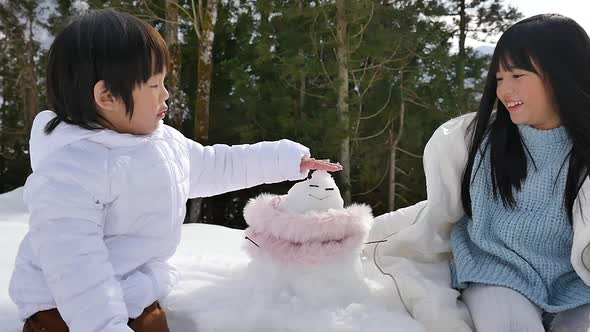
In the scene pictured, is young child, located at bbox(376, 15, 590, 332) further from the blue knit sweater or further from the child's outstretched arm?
the child's outstretched arm

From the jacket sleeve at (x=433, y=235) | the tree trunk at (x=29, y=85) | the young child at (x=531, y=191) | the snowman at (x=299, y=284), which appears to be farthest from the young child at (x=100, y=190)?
the tree trunk at (x=29, y=85)

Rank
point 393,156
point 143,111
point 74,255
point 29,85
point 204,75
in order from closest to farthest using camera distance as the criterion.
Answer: point 74,255 < point 143,111 < point 204,75 < point 393,156 < point 29,85

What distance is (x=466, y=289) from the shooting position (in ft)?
4.67

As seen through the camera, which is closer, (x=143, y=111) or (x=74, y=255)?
(x=74, y=255)

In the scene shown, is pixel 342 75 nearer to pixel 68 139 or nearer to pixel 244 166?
pixel 244 166

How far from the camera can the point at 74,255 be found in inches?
41.2

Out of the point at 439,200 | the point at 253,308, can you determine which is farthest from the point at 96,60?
the point at 439,200

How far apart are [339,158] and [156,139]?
13.4 feet

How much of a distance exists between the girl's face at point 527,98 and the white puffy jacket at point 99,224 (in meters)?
0.83

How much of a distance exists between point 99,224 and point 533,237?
1.01 m

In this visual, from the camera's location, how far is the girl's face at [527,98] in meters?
1.38

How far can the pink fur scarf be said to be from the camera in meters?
1.31

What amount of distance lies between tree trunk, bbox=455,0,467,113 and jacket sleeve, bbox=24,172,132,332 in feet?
16.7

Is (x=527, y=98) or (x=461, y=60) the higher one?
(x=461, y=60)
